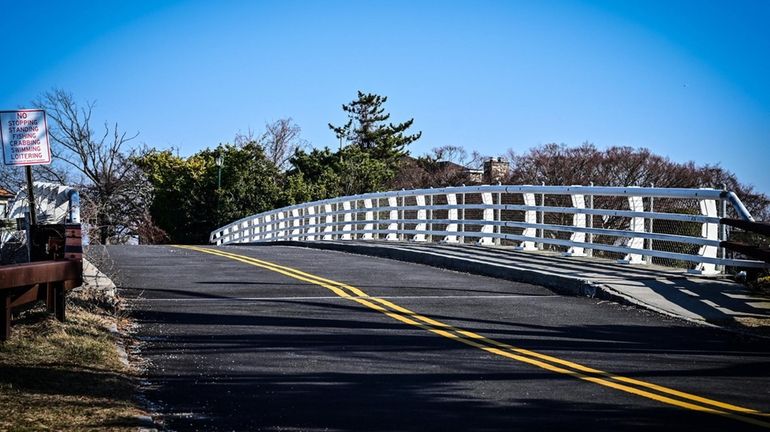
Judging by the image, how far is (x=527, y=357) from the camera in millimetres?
9062

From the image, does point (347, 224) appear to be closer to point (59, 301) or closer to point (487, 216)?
point (487, 216)

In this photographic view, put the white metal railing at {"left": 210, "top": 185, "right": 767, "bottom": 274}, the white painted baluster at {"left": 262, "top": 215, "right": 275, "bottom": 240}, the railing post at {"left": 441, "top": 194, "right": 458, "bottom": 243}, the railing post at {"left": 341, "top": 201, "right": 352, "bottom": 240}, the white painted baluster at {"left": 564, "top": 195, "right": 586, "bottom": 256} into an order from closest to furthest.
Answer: the white metal railing at {"left": 210, "top": 185, "right": 767, "bottom": 274} < the white painted baluster at {"left": 564, "top": 195, "right": 586, "bottom": 256} < the railing post at {"left": 441, "top": 194, "right": 458, "bottom": 243} < the railing post at {"left": 341, "top": 201, "right": 352, "bottom": 240} < the white painted baluster at {"left": 262, "top": 215, "right": 275, "bottom": 240}

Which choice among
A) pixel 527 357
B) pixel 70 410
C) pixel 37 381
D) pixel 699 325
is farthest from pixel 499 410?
pixel 699 325

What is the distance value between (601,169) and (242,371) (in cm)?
5518

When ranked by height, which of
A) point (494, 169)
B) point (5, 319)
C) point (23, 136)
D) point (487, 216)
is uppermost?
point (494, 169)

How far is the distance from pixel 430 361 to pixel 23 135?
20.3 feet

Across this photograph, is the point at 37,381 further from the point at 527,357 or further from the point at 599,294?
the point at 599,294

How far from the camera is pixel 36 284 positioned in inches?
348

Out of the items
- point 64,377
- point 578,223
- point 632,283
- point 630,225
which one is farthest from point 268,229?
point 64,377

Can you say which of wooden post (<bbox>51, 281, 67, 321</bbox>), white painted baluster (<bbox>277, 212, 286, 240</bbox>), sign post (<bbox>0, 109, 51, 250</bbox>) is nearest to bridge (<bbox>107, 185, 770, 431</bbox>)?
wooden post (<bbox>51, 281, 67, 321</bbox>)

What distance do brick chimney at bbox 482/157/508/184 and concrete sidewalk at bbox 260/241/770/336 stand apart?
176 feet

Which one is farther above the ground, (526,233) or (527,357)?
(526,233)

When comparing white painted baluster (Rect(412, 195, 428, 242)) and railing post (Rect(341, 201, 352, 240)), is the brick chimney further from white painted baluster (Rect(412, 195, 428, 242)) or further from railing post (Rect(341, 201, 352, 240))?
white painted baluster (Rect(412, 195, 428, 242))

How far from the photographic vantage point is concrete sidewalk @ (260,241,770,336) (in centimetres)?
1181
